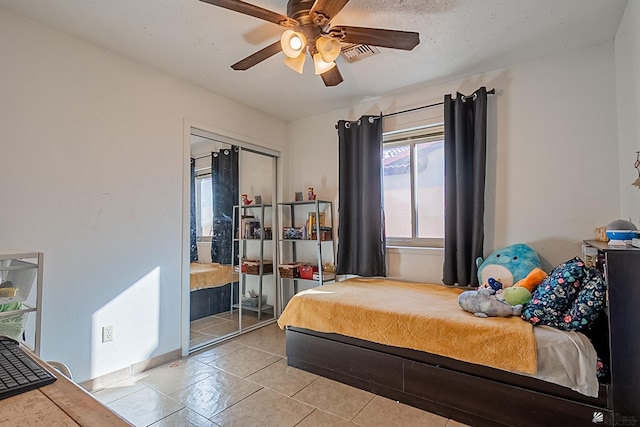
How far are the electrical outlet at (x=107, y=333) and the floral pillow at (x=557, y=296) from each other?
2.86 m

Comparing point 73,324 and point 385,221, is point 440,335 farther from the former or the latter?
point 73,324

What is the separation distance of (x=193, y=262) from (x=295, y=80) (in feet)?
6.53

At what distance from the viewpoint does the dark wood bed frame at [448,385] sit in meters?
1.67

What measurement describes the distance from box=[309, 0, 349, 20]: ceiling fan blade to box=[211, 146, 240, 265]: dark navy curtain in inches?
79.1

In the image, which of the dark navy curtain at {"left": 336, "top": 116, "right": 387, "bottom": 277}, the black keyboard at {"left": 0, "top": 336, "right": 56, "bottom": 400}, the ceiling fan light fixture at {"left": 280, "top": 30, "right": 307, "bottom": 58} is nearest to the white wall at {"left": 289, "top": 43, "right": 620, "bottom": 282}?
the dark navy curtain at {"left": 336, "top": 116, "right": 387, "bottom": 277}

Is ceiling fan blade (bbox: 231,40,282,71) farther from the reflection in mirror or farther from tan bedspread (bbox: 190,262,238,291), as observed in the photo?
tan bedspread (bbox: 190,262,238,291)

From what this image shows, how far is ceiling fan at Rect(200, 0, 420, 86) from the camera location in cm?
164

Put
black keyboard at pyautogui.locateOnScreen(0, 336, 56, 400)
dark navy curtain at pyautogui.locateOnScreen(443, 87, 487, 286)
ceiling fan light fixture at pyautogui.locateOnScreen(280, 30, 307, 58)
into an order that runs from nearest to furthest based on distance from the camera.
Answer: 1. black keyboard at pyautogui.locateOnScreen(0, 336, 56, 400)
2. ceiling fan light fixture at pyautogui.locateOnScreen(280, 30, 307, 58)
3. dark navy curtain at pyautogui.locateOnScreen(443, 87, 487, 286)

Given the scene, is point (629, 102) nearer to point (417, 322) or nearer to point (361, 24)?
point (361, 24)

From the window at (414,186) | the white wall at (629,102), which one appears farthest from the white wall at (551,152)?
the window at (414,186)

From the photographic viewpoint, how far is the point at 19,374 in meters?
0.91

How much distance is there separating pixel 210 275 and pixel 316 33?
8.19 feet

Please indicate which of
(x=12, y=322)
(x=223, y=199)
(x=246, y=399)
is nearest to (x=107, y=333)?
(x=12, y=322)

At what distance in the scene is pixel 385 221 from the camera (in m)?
3.47
